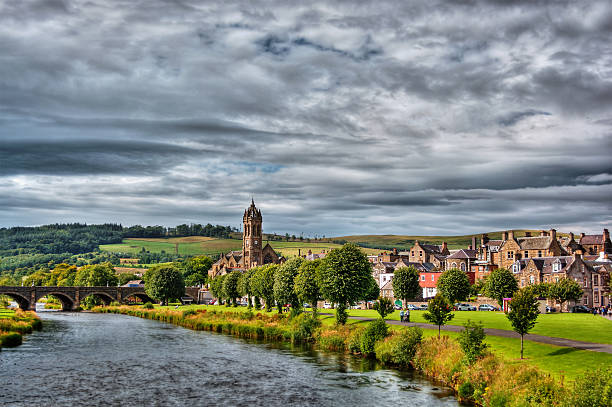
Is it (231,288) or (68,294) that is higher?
(231,288)

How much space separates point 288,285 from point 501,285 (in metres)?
36.5

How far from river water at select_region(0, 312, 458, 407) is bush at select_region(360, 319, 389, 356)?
2248mm

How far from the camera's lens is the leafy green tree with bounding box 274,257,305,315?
89188 millimetres

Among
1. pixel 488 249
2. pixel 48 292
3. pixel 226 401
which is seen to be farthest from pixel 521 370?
pixel 48 292

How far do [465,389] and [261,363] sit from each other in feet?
72.8

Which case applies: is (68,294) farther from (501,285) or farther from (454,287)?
(501,285)

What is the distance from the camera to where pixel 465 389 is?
36719 millimetres

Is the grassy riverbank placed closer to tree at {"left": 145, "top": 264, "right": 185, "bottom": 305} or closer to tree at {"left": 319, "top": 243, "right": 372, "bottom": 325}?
tree at {"left": 319, "top": 243, "right": 372, "bottom": 325}

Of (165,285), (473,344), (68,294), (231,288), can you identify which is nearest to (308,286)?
(473,344)

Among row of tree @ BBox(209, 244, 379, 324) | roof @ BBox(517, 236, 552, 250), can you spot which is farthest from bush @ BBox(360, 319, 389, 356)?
roof @ BBox(517, 236, 552, 250)

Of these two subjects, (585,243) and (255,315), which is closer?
(255,315)

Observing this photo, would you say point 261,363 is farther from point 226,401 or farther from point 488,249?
point 488,249

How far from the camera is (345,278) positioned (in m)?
69.9

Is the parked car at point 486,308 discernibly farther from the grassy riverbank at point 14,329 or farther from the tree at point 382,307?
the grassy riverbank at point 14,329
